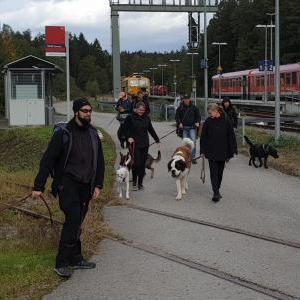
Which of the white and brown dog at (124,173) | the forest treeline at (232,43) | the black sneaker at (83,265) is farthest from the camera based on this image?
the forest treeline at (232,43)

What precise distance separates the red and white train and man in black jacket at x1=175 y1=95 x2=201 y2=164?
3076 centimetres

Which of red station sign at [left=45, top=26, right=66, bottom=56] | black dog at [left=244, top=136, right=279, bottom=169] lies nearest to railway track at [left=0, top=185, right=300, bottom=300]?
black dog at [left=244, top=136, right=279, bottom=169]

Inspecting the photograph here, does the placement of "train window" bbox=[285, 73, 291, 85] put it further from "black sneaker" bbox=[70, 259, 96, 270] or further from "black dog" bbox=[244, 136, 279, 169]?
"black sneaker" bbox=[70, 259, 96, 270]

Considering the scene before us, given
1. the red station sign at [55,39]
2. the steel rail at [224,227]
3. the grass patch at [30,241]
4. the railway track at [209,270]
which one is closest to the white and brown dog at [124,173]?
the grass patch at [30,241]

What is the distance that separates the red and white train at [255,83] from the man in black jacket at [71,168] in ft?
131

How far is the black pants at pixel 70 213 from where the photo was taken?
21.8ft

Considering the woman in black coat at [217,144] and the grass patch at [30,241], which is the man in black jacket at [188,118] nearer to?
the grass patch at [30,241]

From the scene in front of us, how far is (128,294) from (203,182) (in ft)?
25.1

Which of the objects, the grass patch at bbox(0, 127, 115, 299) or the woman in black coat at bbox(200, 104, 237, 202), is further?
the woman in black coat at bbox(200, 104, 237, 202)

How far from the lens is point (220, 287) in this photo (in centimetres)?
632

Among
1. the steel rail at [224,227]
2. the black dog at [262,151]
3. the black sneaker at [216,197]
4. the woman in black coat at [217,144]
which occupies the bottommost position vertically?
the steel rail at [224,227]

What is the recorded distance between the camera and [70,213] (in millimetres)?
6668

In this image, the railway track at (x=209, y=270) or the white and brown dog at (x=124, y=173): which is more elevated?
the white and brown dog at (x=124, y=173)

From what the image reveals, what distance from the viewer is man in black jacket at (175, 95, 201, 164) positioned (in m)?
15.8
